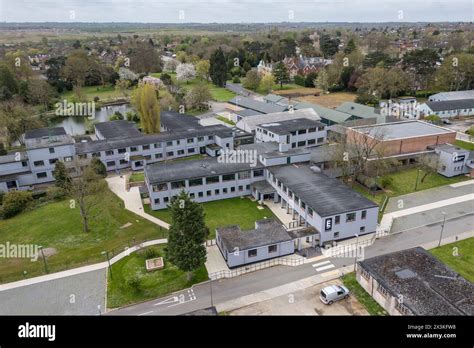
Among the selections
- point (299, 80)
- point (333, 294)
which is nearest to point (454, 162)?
point (333, 294)

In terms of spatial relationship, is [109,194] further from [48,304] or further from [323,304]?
[323,304]

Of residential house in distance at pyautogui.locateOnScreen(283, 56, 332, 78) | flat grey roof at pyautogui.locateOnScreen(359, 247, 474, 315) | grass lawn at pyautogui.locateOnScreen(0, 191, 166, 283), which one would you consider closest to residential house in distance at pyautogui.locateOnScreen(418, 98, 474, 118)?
residential house in distance at pyautogui.locateOnScreen(283, 56, 332, 78)

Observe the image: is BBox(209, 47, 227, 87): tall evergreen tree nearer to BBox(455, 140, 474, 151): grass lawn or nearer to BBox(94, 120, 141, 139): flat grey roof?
BBox(94, 120, 141, 139): flat grey roof

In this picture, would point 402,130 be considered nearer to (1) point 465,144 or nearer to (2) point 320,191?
(1) point 465,144

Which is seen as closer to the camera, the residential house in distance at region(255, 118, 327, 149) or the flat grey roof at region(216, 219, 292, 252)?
the flat grey roof at region(216, 219, 292, 252)

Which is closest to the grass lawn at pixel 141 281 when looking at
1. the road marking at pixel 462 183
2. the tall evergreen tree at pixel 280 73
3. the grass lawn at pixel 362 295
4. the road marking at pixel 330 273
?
the road marking at pixel 330 273

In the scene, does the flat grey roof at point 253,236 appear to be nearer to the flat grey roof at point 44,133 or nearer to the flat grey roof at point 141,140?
the flat grey roof at point 141,140
